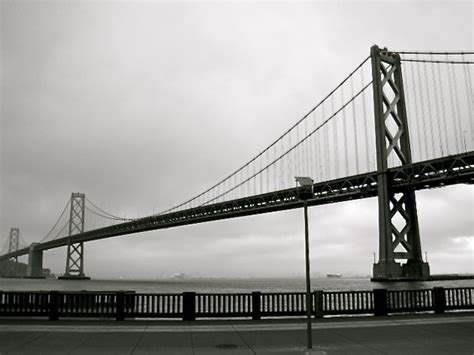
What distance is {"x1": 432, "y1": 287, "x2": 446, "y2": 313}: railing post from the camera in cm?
1606

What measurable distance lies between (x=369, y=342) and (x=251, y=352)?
9.35ft

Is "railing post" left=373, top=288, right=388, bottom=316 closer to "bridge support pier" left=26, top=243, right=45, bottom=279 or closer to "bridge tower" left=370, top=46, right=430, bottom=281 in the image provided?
"bridge tower" left=370, top=46, right=430, bottom=281

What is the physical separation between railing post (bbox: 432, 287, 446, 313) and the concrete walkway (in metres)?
1.68

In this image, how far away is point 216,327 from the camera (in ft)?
41.7

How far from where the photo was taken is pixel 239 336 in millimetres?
11289

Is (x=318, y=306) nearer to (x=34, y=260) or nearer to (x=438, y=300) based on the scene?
(x=438, y=300)

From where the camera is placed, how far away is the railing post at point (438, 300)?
1606 cm

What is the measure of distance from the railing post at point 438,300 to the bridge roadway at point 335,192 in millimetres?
35447

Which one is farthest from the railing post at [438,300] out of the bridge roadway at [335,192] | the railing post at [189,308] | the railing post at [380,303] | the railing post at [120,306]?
the bridge roadway at [335,192]

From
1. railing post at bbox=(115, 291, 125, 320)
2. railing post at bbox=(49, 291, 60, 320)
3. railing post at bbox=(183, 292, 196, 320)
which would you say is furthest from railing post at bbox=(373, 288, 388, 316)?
railing post at bbox=(49, 291, 60, 320)

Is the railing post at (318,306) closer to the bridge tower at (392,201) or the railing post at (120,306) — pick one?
the railing post at (120,306)

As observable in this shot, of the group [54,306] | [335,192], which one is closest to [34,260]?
[335,192]

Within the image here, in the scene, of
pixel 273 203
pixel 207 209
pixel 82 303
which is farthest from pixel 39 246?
pixel 82 303

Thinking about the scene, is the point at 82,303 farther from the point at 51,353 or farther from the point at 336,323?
the point at 336,323
